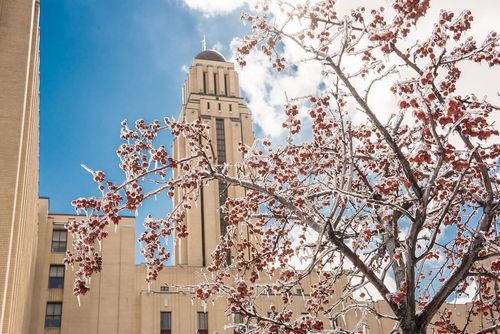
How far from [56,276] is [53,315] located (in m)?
3.17

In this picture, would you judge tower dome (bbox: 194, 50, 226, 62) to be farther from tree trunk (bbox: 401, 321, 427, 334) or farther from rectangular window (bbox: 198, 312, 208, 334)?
tree trunk (bbox: 401, 321, 427, 334)

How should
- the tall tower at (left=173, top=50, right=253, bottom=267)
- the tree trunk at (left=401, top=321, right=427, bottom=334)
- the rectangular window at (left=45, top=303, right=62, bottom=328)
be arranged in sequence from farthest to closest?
the tall tower at (left=173, top=50, right=253, bottom=267) → the rectangular window at (left=45, top=303, right=62, bottom=328) → the tree trunk at (left=401, top=321, right=427, bottom=334)

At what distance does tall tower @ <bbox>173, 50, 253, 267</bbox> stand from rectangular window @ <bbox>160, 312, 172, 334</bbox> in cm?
1327

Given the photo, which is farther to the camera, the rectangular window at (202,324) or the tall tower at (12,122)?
the rectangular window at (202,324)

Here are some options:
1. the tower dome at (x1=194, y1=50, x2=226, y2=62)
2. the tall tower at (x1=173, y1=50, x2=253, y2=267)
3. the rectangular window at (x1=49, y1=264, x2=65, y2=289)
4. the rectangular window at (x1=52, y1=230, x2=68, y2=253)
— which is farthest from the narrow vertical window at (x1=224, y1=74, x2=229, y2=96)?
the rectangular window at (x1=49, y1=264, x2=65, y2=289)

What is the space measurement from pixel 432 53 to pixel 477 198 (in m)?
2.53

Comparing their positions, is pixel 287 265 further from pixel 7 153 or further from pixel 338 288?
pixel 338 288

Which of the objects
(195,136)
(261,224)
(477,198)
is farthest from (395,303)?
(195,136)

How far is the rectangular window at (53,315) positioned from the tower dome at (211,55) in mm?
47879

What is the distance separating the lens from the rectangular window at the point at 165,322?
48.2 meters

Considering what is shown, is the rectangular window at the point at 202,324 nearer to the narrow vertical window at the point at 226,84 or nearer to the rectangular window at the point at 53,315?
the rectangular window at the point at 53,315

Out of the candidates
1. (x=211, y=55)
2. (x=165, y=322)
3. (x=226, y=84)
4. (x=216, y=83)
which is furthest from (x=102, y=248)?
(x=211, y=55)

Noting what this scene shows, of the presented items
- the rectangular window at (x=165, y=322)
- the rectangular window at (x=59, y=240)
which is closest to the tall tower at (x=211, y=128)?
the rectangular window at (x=165, y=322)

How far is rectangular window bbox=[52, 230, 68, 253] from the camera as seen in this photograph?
47000 mm
